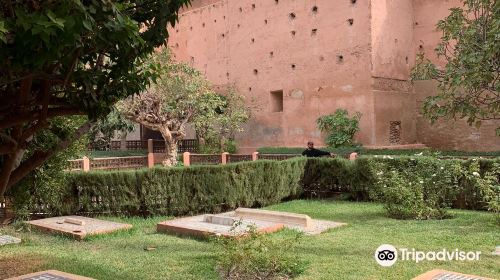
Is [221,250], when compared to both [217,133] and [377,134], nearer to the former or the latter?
[377,134]

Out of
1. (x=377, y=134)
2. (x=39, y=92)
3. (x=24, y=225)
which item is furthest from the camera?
(x=377, y=134)

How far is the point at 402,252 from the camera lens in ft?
21.0

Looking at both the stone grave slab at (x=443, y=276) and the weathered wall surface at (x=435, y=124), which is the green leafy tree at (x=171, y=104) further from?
the stone grave slab at (x=443, y=276)

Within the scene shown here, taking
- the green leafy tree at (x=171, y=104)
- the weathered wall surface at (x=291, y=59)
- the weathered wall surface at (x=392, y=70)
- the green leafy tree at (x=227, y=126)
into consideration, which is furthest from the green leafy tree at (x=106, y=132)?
the weathered wall surface at (x=392, y=70)

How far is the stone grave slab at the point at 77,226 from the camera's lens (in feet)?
26.0

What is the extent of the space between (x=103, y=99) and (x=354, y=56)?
18.1m

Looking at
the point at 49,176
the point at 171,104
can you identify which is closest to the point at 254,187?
the point at 49,176

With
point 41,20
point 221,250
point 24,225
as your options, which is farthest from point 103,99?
point 24,225

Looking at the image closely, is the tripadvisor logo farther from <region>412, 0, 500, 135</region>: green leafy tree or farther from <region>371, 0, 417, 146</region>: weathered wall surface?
<region>371, 0, 417, 146</region>: weathered wall surface

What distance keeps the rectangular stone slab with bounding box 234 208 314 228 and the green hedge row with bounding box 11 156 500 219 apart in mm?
1431

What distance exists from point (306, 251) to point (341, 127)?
14.5m

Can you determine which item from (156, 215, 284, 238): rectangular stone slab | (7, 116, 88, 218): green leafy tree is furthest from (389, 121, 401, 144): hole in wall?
(7, 116, 88, 218): green leafy tree

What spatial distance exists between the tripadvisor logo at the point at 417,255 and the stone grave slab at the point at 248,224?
73.1 inches

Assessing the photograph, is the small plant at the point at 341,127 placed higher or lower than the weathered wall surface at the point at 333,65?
lower
